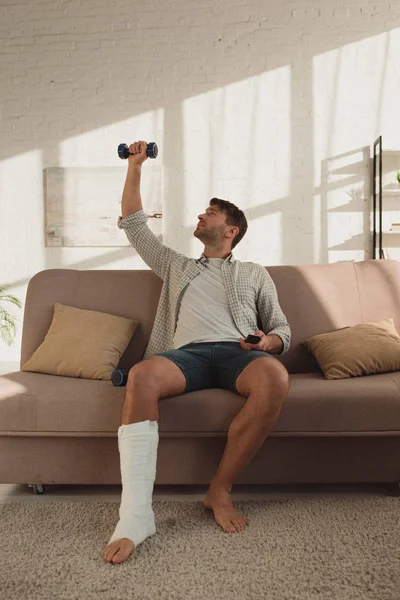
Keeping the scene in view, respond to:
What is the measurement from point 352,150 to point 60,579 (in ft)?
14.2

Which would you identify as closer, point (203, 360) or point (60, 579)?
point (60, 579)

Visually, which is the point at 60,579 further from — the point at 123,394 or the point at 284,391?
the point at 284,391

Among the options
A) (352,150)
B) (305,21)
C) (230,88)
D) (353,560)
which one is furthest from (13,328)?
(353,560)

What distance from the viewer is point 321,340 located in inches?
101

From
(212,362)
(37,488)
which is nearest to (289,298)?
(212,362)

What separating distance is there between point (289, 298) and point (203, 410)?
796 millimetres

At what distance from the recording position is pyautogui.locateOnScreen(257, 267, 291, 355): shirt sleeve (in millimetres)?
2443

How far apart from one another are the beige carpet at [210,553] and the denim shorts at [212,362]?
43 centimetres

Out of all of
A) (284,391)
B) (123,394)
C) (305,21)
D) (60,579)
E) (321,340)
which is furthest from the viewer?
(305,21)

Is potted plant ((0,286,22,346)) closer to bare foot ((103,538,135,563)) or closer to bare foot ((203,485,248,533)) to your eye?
bare foot ((203,485,248,533))

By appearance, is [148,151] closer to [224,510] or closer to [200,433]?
[200,433]

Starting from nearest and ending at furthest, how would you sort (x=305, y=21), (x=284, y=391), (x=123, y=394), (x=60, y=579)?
(x=60, y=579) < (x=284, y=391) < (x=123, y=394) < (x=305, y=21)

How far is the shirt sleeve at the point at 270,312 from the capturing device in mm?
2443

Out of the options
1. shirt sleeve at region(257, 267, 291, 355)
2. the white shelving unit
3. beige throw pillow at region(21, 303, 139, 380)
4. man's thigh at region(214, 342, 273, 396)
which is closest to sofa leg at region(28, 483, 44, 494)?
beige throw pillow at region(21, 303, 139, 380)
